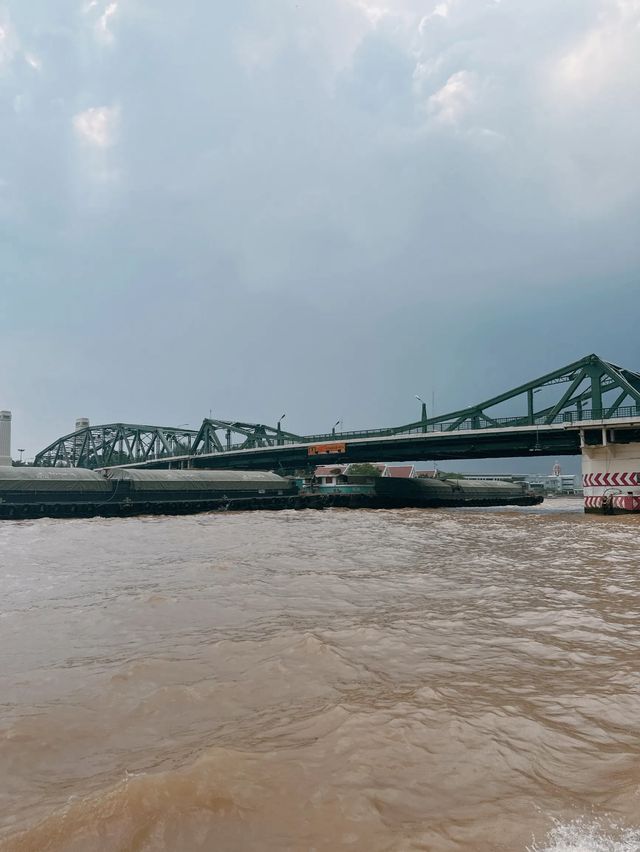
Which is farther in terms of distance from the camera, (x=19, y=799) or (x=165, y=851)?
(x=19, y=799)

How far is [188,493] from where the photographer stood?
1682 inches

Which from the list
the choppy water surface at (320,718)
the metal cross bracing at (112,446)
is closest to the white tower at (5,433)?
the metal cross bracing at (112,446)

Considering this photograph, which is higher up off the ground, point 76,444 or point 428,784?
point 76,444

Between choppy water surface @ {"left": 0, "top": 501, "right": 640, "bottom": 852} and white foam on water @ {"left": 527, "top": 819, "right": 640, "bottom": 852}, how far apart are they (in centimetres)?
1

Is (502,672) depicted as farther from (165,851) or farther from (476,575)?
(476,575)

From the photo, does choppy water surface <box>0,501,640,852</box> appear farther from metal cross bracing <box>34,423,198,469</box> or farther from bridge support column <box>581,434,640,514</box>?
metal cross bracing <box>34,423,198,469</box>

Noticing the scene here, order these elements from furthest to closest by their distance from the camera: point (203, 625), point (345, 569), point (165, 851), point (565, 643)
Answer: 1. point (345, 569)
2. point (203, 625)
3. point (565, 643)
4. point (165, 851)

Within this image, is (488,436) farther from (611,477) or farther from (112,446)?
(112,446)

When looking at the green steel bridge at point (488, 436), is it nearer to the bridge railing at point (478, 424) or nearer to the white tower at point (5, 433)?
the bridge railing at point (478, 424)

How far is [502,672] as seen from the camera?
5.14 metres

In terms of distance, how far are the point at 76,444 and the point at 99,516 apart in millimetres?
136283

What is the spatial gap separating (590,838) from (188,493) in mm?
42308

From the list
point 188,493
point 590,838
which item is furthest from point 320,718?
point 188,493

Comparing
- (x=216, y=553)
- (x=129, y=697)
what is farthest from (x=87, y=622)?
(x=216, y=553)
